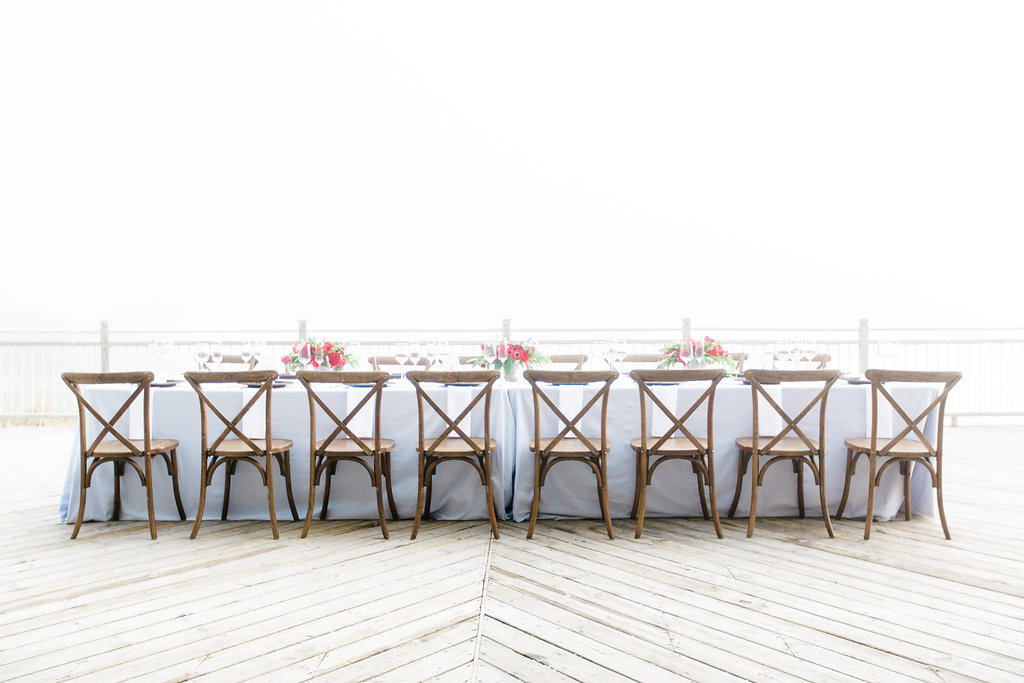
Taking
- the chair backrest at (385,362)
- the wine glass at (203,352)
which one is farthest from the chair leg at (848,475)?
the wine glass at (203,352)

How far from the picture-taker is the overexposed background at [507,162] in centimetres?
1427

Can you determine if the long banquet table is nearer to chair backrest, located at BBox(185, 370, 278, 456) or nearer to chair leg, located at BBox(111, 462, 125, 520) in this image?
chair leg, located at BBox(111, 462, 125, 520)

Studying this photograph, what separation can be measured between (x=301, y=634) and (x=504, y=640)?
743 millimetres

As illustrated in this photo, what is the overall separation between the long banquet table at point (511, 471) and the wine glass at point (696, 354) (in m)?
0.30

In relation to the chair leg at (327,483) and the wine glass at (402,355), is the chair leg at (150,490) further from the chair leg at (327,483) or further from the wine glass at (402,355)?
the wine glass at (402,355)

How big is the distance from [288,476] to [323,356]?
2.66ft

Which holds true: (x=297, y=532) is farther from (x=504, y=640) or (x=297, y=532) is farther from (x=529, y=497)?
(x=504, y=640)

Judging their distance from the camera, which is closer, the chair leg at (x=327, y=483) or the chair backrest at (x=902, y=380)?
the chair backrest at (x=902, y=380)

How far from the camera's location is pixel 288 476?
134 inches

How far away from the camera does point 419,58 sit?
16.0m

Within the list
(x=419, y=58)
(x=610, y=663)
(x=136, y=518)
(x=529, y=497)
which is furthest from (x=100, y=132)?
(x=610, y=663)

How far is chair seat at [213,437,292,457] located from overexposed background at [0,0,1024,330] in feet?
43.8

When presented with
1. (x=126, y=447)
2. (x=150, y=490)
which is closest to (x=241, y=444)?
(x=150, y=490)

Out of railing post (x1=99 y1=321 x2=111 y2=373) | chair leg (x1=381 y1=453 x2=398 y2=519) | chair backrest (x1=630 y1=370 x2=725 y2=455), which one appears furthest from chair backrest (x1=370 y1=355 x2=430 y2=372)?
railing post (x1=99 y1=321 x2=111 y2=373)
